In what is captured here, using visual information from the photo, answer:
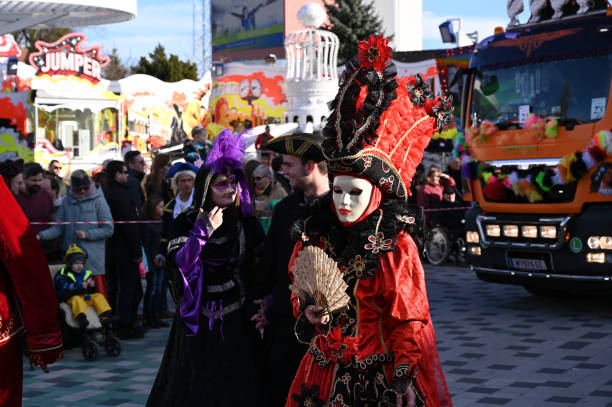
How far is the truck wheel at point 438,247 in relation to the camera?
51.7 feet

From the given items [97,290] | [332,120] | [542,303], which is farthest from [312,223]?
[542,303]

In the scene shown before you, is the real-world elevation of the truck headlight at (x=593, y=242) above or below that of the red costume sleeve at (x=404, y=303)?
below

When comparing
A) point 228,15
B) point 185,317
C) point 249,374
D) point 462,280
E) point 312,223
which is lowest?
point 462,280

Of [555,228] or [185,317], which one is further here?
[555,228]

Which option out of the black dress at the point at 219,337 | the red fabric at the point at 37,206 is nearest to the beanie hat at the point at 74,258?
the red fabric at the point at 37,206

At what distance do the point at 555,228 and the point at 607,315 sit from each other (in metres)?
1.36

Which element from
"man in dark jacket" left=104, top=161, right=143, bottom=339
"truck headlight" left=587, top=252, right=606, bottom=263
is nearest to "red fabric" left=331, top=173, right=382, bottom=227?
"man in dark jacket" left=104, top=161, right=143, bottom=339

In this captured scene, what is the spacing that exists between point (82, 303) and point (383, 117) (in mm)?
5450

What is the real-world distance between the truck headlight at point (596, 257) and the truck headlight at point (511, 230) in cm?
107

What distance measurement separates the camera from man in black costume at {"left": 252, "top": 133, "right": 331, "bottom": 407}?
514cm

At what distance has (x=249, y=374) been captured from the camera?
5.34 meters

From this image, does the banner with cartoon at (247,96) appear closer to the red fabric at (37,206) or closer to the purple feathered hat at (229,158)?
the red fabric at (37,206)

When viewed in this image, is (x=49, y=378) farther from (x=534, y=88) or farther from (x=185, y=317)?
(x=534, y=88)

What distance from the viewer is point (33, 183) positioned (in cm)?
1019
